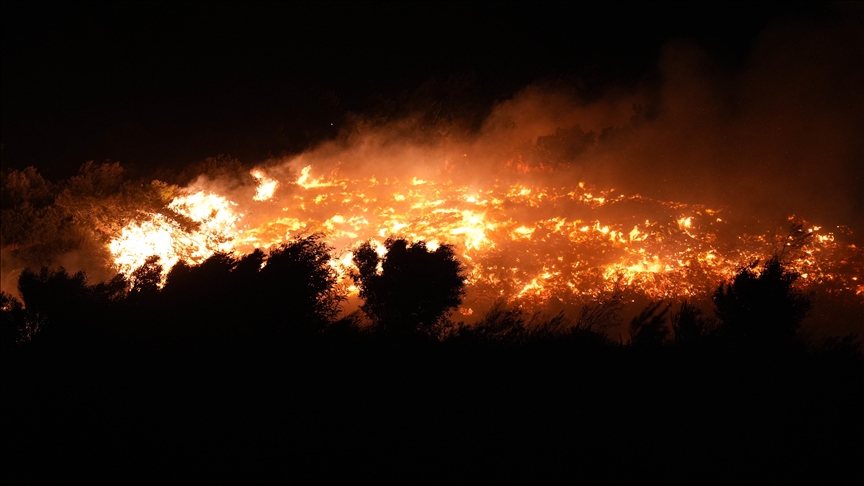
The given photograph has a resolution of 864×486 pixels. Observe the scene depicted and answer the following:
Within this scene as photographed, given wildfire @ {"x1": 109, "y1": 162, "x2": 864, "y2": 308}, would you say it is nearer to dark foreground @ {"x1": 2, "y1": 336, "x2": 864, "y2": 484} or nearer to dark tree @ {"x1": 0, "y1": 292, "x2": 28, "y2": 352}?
dark tree @ {"x1": 0, "y1": 292, "x2": 28, "y2": 352}

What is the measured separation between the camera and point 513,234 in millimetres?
24109

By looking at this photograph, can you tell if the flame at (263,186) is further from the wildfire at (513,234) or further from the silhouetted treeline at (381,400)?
the silhouetted treeline at (381,400)

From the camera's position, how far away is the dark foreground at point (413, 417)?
21.4ft

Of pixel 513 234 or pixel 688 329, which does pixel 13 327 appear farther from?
pixel 513 234

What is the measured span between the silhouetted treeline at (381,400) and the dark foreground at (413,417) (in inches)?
1.1

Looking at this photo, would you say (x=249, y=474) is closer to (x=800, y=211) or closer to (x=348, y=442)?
(x=348, y=442)

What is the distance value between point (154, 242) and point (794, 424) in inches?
912

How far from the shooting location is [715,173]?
2686cm

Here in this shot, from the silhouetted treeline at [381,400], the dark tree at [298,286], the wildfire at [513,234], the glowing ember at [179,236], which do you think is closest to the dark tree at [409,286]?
the dark tree at [298,286]

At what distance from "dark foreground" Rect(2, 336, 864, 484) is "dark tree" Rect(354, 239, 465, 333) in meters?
→ 3.68

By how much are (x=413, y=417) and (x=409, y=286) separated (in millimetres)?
6242

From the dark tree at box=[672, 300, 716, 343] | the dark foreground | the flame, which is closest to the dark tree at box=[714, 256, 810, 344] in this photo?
the dark tree at box=[672, 300, 716, 343]

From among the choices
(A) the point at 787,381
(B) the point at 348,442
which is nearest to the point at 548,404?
(B) the point at 348,442

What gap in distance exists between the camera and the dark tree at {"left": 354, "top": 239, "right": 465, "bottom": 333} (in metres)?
13.0
